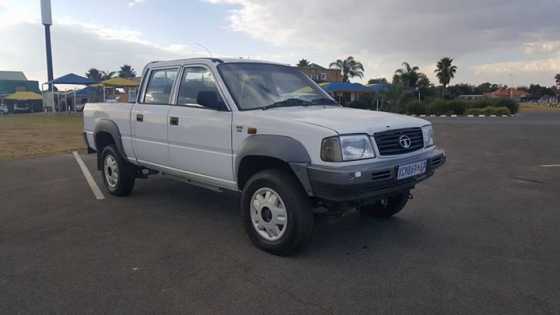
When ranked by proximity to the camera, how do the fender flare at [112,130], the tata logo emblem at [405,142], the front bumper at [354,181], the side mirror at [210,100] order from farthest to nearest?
the fender flare at [112,130] → the side mirror at [210,100] → the tata logo emblem at [405,142] → the front bumper at [354,181]

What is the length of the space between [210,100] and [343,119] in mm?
1349

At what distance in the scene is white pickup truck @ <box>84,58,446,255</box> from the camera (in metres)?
3.44

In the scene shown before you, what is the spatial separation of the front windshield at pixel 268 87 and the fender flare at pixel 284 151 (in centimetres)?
54

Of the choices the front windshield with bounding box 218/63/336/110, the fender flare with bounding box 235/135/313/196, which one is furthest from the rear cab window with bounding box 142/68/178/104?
the fender flare with bounding box 235/135/313/196

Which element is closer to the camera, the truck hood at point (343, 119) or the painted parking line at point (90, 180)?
the truck hood at point (343, 119)

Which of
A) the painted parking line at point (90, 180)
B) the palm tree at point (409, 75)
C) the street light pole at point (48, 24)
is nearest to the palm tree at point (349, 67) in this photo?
the palm tree at point (409, 75)

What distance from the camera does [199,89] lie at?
470 cm

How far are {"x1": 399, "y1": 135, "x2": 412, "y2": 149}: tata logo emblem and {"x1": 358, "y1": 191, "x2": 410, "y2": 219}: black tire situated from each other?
111cm

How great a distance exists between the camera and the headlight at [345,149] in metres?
3.38

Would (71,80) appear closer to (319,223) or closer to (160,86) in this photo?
(160,86)

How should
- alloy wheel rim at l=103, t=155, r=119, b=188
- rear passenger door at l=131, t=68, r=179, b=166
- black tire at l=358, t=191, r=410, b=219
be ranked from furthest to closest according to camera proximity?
alloy wheel rim at l=103, t=155, r=119, b=188 < rear passenger door at l=131, t=68, r=179, b=166 < black tire at l=358, t=191, r=410, b=219

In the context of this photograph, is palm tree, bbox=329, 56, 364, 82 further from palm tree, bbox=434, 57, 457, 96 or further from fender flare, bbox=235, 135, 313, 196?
fender flare, bbox=235, 135, 313, 196

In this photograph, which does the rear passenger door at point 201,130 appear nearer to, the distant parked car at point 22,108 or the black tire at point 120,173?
the black tire at point 120,173

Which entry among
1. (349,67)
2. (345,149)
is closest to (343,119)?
(345,149)
